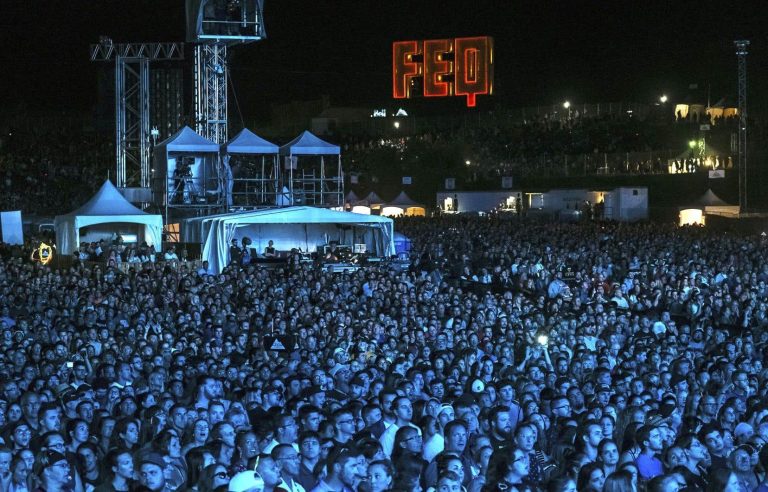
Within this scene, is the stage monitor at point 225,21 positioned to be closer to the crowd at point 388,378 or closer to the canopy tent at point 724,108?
the crowd at point 388,378

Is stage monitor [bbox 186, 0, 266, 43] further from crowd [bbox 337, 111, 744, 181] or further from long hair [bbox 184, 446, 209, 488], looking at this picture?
long hair [bbox 184, 446, 209, 488]

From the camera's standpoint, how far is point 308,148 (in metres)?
33.6

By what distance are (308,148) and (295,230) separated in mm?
3616

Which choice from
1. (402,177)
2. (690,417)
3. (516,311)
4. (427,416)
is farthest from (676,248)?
(402,177)

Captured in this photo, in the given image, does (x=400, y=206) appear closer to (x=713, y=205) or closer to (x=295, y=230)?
(x=713, y=205)

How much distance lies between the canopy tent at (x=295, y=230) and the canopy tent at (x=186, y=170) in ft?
12.6

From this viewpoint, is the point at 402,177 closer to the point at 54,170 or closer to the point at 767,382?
the point at 54,170

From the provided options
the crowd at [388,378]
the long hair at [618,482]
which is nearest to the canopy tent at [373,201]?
the crowd at [388,378]

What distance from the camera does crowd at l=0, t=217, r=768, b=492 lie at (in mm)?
7488

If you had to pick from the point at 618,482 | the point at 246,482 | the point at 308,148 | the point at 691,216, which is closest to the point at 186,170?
the point at 308,148

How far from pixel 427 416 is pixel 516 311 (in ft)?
32.7

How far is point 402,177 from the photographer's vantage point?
55.8m

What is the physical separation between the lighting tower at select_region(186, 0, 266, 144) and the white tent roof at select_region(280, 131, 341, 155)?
2800 millimetres

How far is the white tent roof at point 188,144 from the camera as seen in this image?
3303 cm
